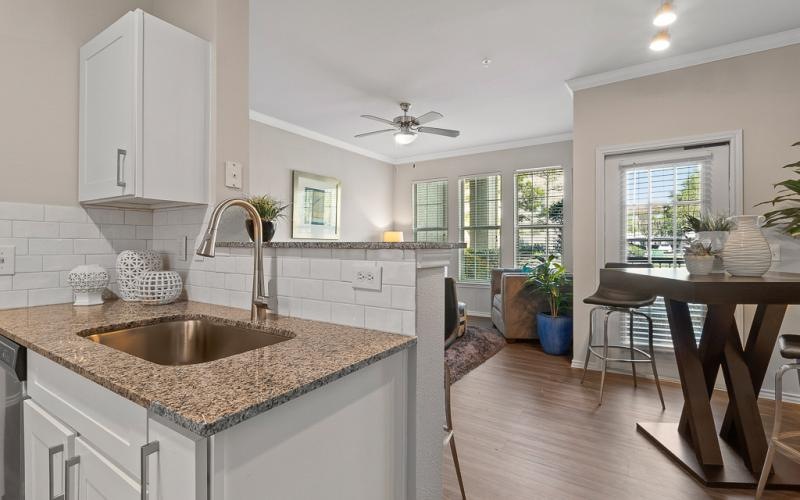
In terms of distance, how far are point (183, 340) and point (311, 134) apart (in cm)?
409

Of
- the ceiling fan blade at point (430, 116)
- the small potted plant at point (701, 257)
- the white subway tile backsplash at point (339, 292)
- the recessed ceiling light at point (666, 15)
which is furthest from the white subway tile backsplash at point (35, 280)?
the recessed ceiling light at point (666, 15)

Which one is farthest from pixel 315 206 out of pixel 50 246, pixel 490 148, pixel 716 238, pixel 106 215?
pixel 716 238

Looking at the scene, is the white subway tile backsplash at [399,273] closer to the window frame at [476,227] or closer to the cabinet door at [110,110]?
the cabinet door at [110,110]

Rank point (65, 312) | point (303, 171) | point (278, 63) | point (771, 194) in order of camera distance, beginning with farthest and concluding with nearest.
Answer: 1. point (303, 171)
2. point (278, 63)
3. point (771, 194)
4. point (65, 312)

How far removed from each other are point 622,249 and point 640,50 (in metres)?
1.58

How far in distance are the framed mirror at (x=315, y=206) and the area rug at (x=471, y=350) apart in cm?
240

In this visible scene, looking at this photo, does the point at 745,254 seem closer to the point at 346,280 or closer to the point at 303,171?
the point at 346,280

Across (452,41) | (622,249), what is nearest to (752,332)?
(622,249)

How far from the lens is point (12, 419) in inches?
45.9

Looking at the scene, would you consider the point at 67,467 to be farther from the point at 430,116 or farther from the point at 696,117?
the point at 696,117

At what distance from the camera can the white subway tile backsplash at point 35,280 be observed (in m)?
1.59

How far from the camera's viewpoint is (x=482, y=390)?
2.87 m

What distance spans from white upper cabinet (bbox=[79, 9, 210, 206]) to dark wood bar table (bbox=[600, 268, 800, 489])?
2.16 m

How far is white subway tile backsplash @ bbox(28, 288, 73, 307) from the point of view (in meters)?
1.64
